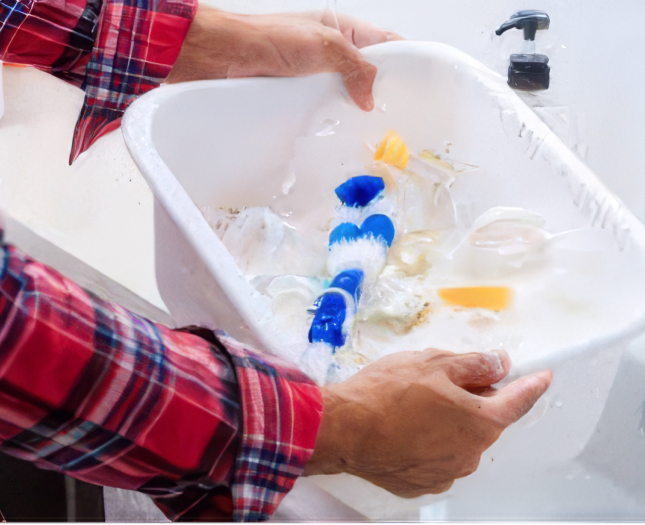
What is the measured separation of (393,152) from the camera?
78 cm

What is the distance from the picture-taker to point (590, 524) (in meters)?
0.39

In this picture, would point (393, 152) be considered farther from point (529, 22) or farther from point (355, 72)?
point (529, 22)

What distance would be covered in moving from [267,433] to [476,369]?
0.19 meters

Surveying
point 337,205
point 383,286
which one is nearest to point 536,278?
point 383,286

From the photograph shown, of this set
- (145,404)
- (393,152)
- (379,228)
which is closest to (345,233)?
(379,228)

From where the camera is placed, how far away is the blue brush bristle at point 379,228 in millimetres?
665

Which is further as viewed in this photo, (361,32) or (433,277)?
(361,32)

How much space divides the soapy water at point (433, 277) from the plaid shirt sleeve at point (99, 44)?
0.19 m

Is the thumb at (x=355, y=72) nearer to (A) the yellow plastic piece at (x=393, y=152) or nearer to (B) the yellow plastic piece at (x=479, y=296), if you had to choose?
(A) the yellow plastic piece at (x=393, y=152)

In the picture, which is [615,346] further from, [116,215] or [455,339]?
[116,215]

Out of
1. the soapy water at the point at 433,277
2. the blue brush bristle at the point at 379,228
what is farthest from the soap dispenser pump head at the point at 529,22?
the blue brush bristle at the point at 379,228

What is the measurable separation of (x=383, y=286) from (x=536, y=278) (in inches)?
6.6

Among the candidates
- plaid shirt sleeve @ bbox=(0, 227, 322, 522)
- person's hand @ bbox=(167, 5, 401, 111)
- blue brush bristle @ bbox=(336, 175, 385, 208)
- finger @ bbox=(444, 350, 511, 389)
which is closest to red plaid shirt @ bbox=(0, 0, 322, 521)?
plaid shirt sleeve @ bbox=(0, 227, 322, 522)

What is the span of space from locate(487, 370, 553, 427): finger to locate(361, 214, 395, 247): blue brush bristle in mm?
262
